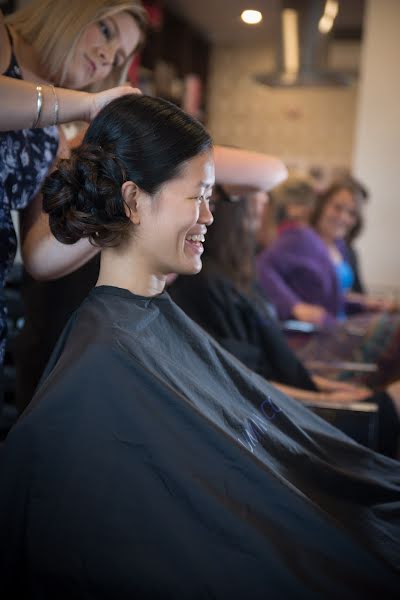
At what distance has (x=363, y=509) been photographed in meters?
1.27

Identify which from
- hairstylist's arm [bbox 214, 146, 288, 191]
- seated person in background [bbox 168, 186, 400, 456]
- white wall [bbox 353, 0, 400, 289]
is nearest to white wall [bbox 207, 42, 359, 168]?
white wall [bbox 353, 0, 400, 289]

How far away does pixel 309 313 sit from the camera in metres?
3.19

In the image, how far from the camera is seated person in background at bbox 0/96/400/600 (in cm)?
101

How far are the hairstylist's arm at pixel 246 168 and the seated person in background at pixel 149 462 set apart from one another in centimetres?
30

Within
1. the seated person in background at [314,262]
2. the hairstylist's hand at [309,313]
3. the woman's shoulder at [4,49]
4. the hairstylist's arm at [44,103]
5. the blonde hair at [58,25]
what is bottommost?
the hairstylist's hand at [309,313]

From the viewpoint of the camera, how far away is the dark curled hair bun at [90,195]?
4.00 feet

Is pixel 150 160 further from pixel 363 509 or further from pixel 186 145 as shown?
pixel 363 509

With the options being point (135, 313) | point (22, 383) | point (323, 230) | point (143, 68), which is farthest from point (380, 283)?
point (135, 313)

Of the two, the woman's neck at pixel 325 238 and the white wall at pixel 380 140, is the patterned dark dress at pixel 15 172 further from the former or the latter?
the white wall at pixel 380 140

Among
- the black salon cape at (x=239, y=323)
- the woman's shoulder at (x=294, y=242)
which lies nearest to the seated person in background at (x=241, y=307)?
the black salon cape at (x=239, y=323)

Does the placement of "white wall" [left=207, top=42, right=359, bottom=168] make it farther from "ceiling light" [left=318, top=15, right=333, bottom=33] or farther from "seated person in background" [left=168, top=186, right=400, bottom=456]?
"seated person in background" [left=168, top=186, right=400, bottom=456]

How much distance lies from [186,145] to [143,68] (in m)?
4.73

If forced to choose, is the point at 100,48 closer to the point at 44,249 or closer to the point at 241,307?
the point at 44,249

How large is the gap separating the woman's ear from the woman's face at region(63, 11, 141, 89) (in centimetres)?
38
